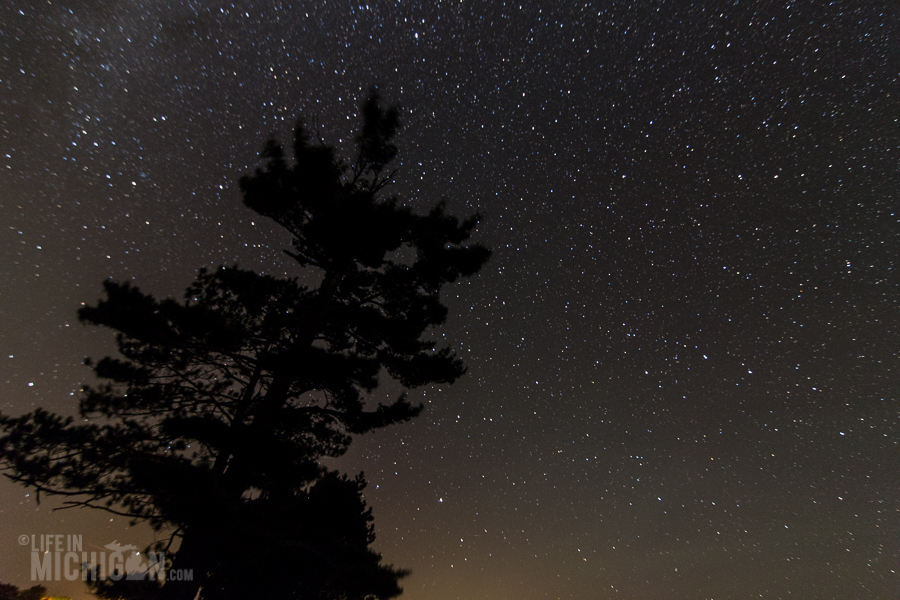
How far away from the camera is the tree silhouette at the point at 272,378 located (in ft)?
19.6

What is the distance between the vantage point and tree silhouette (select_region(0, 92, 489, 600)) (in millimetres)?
5961

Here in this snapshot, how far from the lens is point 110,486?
6.51 meters

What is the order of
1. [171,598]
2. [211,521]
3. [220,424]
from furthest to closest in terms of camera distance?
1. [220,424]
2. [171,598]
3. [211,521]

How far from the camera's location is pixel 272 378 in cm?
773

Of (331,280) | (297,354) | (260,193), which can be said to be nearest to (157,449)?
(297,354)

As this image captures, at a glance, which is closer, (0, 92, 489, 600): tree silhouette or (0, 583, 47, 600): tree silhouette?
(0, 92, 489, 600): tree silhouette

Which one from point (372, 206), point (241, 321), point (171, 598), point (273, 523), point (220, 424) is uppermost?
point (372, 206)

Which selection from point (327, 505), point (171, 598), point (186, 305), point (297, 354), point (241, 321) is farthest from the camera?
point (327, 505)

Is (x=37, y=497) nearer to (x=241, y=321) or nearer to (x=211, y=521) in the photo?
(x=211, y=521)

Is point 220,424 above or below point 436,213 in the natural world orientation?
below

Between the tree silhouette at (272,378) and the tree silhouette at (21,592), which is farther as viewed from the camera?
the tree silhouette at (21,592)

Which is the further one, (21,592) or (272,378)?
(21,592)

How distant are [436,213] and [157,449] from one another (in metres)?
6.61

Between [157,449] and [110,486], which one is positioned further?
[157,449]
